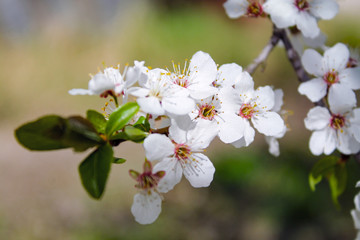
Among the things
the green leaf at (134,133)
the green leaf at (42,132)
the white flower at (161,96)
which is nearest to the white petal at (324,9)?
the white flower at (161,96)

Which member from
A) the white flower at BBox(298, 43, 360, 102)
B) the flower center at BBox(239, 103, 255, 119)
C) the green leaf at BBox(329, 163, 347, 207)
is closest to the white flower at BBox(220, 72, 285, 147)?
the flower center at BBox(239, 103, 255, 119)

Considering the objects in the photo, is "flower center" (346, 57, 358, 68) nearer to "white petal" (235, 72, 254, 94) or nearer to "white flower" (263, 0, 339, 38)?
"white flower" (263, 0, 339, 38)

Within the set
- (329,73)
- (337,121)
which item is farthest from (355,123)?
(329,73)

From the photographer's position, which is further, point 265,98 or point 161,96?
point 265,98

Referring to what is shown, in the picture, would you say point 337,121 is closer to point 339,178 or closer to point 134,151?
point 339,178

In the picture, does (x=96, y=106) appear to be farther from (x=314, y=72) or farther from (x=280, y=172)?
(x=314, y=72)

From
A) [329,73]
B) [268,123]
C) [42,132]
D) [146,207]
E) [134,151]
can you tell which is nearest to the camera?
[42,132]
